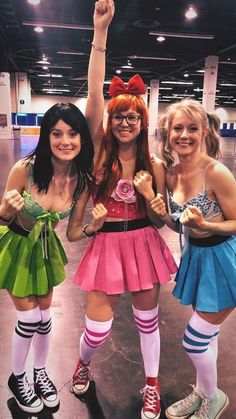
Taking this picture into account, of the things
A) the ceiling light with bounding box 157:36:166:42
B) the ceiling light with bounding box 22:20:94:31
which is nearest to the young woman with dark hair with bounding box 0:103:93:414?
the ceiling light with bounding box 22:20:94:31

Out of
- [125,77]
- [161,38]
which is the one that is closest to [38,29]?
[161,38]

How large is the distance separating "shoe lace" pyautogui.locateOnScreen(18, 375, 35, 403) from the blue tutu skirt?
94 centimetres

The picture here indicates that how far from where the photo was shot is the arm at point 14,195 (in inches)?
58.7

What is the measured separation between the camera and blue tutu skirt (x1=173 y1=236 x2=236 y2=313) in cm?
155

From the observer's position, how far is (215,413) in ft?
5.79

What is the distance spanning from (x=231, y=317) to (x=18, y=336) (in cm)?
172

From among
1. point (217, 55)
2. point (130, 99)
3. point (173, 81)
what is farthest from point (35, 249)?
point (173, 81)

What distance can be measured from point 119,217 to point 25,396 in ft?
3.27

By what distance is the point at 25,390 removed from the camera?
5.99ft

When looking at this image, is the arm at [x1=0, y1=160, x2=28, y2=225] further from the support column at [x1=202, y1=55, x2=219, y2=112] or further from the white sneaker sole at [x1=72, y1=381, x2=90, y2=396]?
the support column at [x1=202, y1=55, x2=219, y2=112]

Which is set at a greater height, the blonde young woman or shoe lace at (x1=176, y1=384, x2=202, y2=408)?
the blonde young woman

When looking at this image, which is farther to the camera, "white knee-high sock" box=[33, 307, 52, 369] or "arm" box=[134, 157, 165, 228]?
"white knee-high sock" box=[33, 307, 52, 369]

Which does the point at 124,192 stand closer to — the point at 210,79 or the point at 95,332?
the point at 95,332

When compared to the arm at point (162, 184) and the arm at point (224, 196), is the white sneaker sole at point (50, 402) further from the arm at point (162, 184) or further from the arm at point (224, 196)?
the arm at point (224, 196)
